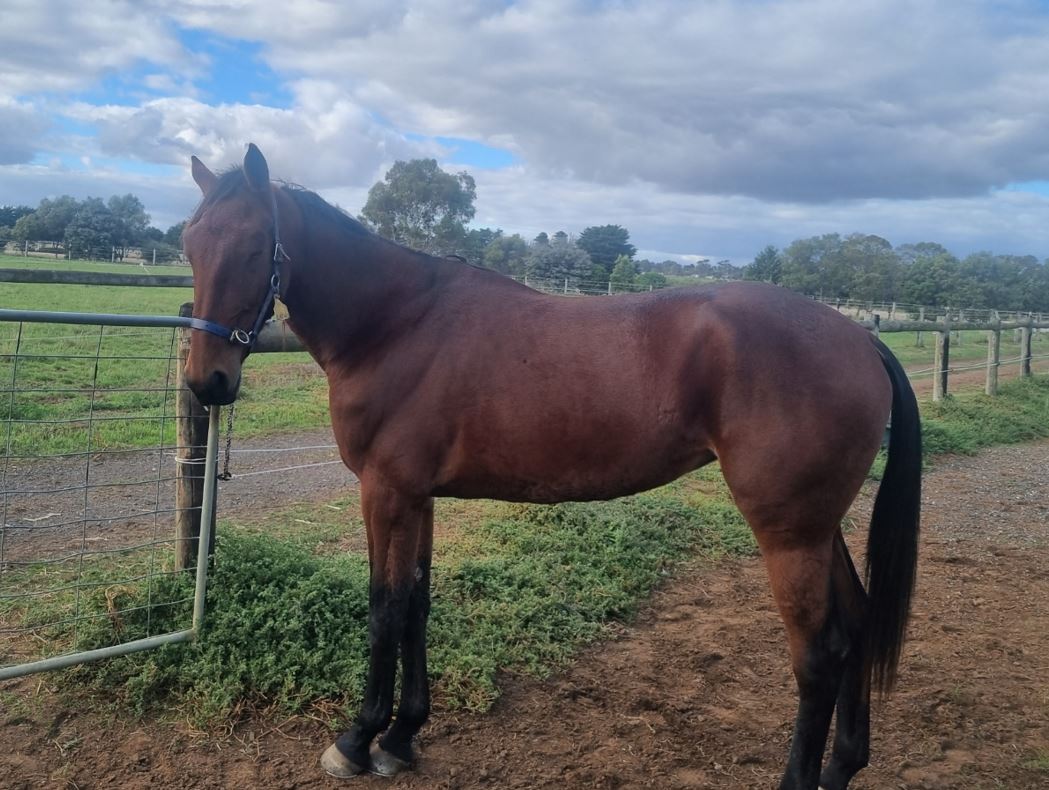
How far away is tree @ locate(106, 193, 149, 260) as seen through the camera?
35969 mm

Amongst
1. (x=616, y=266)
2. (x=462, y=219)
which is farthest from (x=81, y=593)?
(x=616, y=266)

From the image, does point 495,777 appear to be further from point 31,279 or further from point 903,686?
point 31,279

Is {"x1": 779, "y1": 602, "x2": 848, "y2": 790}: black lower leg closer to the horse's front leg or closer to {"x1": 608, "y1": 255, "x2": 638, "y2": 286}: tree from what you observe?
the horse's front leg

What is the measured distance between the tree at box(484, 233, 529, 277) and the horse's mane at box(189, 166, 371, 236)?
18919mm

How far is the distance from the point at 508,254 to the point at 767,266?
8763 mm

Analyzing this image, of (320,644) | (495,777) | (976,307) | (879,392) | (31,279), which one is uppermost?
(976,307)

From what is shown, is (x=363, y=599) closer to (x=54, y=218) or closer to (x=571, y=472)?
(x=571, y=472)

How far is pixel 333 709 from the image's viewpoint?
3.11 meters

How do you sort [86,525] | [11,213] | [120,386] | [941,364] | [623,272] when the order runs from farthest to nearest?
[11,213] → [623,272] → [941,364] → [120,386] → [86,525]

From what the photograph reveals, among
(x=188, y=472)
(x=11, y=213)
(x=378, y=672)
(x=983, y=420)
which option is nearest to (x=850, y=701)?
(x=378, y=672)

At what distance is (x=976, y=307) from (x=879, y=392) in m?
31.4

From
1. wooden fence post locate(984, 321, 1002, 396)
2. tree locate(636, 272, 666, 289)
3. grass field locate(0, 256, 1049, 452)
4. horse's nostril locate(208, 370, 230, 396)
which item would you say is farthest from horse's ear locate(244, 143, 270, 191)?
tree locate(636, 272, 666, 289)

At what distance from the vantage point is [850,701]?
2812 millimetres

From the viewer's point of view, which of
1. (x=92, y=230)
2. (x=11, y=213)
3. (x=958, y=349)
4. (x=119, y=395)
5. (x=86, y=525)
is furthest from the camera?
(x=11, y=213)
